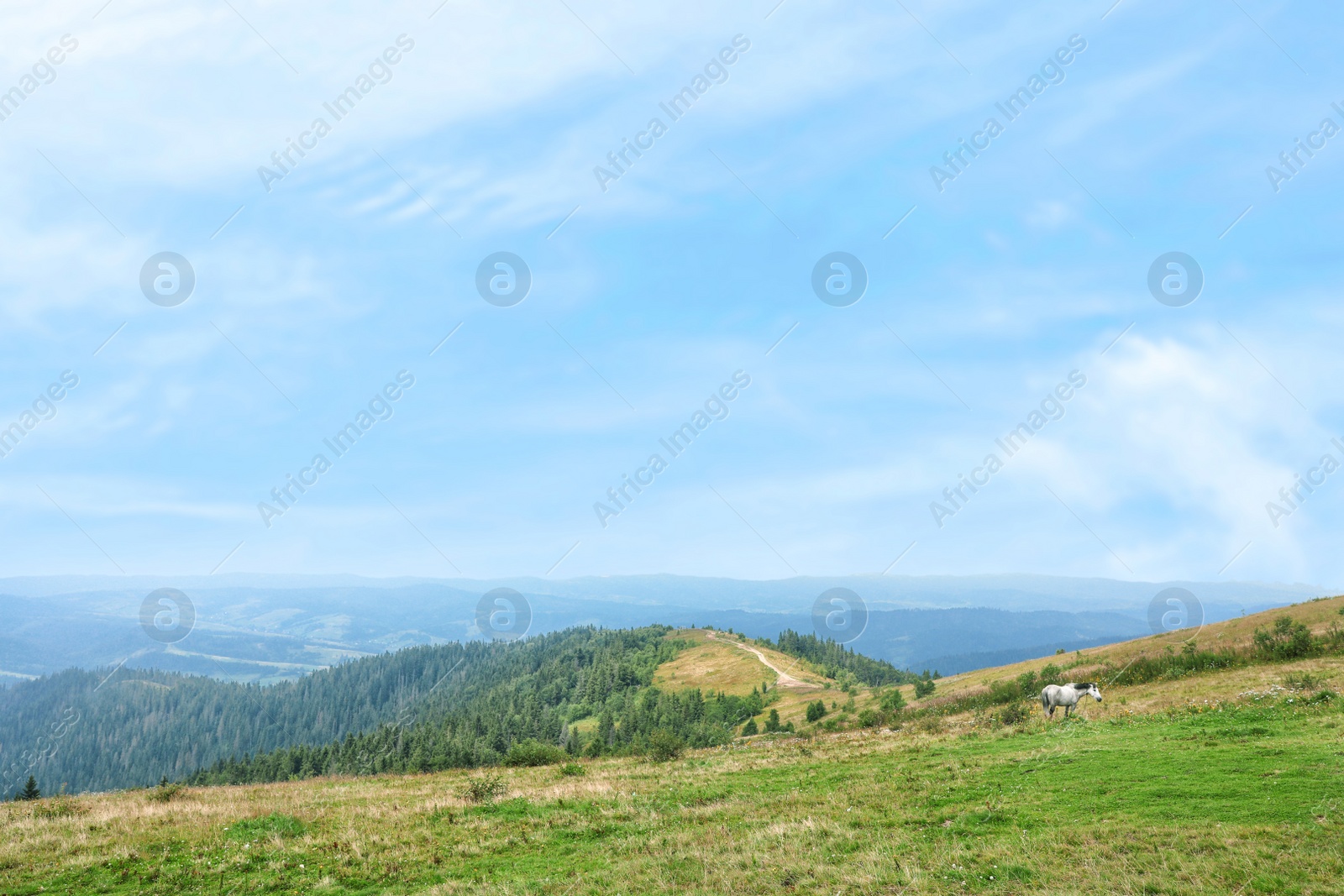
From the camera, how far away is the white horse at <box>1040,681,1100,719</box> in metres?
32.9

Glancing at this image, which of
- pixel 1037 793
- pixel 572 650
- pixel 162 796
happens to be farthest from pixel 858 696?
pixel 572 650

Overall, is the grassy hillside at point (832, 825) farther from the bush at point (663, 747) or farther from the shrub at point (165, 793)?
the bush at point (663, 747)

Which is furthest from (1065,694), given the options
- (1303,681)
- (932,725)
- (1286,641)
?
(1286,641)

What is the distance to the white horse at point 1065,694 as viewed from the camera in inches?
1294

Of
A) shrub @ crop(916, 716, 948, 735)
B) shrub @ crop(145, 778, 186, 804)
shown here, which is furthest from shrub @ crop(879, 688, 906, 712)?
shrub @ crop(145, 778, 186, 804)

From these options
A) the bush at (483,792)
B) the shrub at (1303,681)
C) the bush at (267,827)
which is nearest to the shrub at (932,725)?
the shrub at (1303,681)

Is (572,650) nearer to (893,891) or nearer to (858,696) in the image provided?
(858,696)

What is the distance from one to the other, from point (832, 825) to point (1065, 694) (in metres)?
22.3

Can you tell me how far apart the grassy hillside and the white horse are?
78.4 inches

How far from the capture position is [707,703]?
99.6 m

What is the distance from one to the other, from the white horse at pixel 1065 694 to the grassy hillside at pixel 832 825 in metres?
1.99

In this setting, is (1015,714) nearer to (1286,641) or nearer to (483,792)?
(1286,641)

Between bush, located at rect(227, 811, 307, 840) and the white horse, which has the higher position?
bush, located at rect(227, 811, 307, 840)

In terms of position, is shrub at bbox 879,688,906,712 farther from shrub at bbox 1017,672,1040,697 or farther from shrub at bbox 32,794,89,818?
shrub at bbox 32,794,89,818
